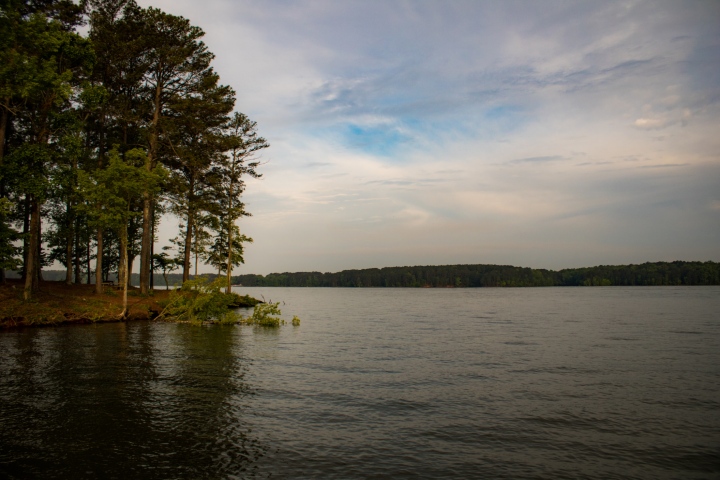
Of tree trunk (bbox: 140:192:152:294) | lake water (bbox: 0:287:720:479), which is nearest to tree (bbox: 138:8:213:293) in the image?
tree trunk (bbox: 140:192:152:294)

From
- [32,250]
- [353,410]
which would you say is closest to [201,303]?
[32,250]

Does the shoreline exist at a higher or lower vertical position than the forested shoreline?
lower

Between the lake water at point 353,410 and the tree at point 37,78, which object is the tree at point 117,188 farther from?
the lake water at point 353,410

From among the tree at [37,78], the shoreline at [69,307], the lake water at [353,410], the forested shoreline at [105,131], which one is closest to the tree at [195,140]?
the forested shoreline at [105,131]

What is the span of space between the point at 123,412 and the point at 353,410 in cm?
646

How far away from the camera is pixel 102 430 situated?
11.3 metres

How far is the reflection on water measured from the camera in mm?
9445

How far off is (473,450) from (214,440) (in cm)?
612

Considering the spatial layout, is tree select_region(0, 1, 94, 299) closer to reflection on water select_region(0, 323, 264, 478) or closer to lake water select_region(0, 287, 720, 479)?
lake water select_region(0, 287, 720, 479)

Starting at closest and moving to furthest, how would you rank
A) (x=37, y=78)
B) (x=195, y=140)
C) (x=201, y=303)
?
(x=37, y=78), (x=201, y=303), (x=195, y=140)

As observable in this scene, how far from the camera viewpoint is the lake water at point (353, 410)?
963 cm

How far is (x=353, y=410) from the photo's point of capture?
534 inches

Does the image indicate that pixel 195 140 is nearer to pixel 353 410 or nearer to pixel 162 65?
pixel 162 65

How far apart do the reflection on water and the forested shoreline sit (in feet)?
36.5
